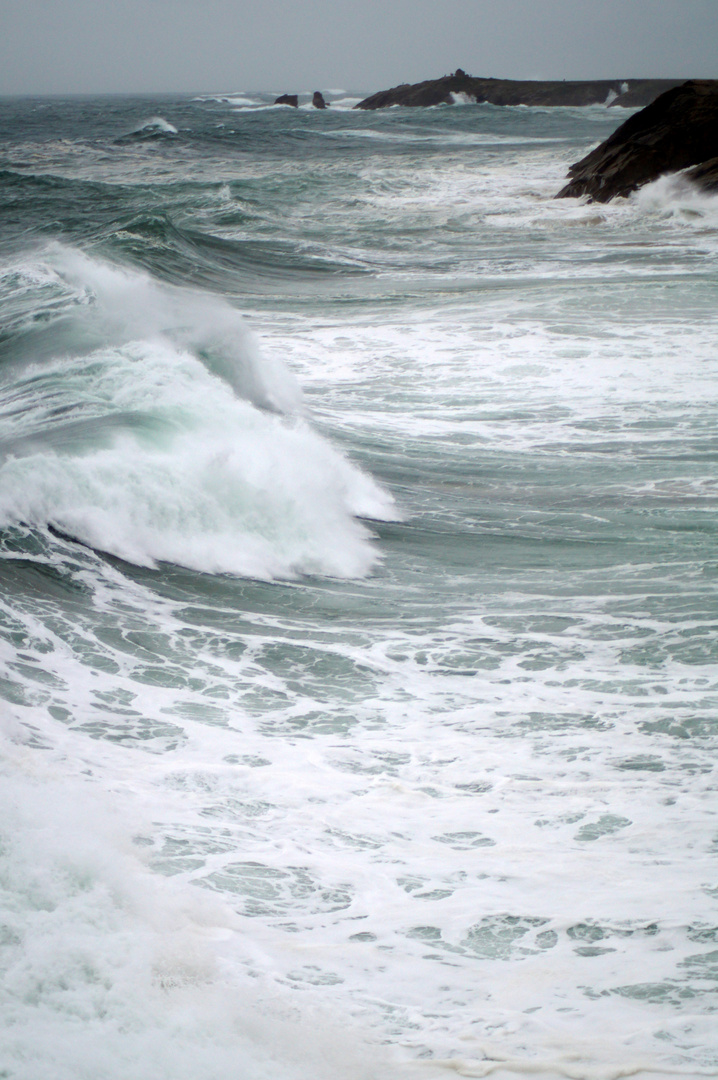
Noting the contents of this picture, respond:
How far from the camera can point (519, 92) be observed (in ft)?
211

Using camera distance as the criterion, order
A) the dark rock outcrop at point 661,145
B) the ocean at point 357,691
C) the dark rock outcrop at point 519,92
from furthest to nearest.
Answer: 1. the dark rock outcrop at point 519,92
2. the dark rock outcrop at point 661,145
3. the ocean at point 357,691

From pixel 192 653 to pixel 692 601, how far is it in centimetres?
257

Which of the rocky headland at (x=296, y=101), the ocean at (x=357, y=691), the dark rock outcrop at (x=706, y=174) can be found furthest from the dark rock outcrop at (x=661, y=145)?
the rocky headland at (x=296, y=101)

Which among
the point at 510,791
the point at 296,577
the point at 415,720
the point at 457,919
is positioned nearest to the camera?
the point at 457,919

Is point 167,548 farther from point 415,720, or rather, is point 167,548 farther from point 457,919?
point 457,919

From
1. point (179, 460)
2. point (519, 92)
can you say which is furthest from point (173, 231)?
point (519, 92)

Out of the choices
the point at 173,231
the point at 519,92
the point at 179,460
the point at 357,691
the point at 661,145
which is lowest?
the point at 357,691

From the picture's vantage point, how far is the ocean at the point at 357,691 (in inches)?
97.1

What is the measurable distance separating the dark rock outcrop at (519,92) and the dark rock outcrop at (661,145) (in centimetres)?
4058

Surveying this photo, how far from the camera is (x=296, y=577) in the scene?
5.55 meters

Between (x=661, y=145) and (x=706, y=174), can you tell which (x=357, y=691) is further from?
(x=661, y=145)

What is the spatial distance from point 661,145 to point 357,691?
18.2 meters

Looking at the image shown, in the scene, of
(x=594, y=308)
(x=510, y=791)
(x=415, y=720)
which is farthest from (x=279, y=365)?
(x=510, y=791)

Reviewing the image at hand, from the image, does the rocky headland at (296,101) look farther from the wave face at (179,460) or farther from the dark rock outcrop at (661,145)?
the wave face at (179,460)
